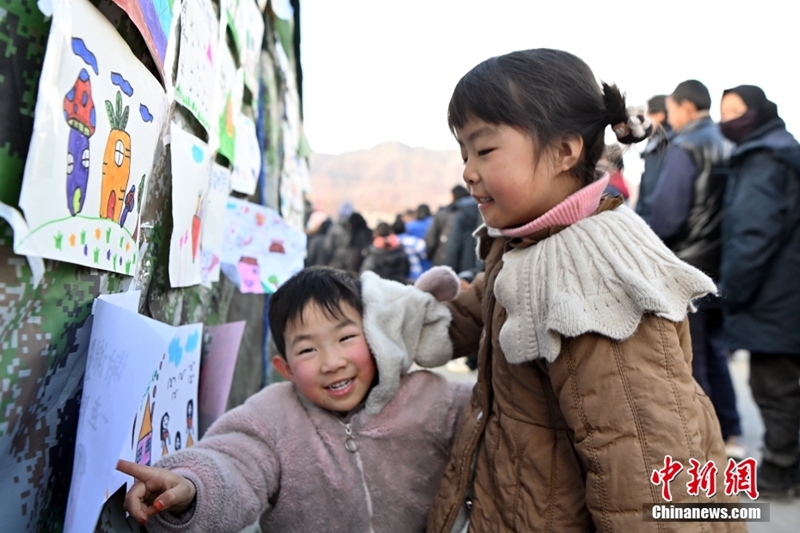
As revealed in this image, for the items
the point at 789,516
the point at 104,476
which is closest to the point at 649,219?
the point at 789,516

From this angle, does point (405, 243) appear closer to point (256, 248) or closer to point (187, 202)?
point (256, 248)

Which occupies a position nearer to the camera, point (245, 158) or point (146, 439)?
point (146, 439)

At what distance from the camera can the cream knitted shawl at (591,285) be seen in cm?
98

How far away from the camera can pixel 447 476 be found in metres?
1.29

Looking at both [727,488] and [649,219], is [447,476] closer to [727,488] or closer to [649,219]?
[727,488]

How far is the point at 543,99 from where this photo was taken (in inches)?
45.9

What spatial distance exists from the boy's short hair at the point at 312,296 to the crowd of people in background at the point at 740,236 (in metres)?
0.85

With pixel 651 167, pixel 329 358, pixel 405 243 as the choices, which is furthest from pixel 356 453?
pixel 405 243

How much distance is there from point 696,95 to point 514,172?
99.9 inches

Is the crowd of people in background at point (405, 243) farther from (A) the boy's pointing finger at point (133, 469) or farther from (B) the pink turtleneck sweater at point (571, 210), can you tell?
(A) the boy's pointing finger at point (133, 469)

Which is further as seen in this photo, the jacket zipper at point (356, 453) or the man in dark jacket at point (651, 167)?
the man in dark jacket at point (651, 167)

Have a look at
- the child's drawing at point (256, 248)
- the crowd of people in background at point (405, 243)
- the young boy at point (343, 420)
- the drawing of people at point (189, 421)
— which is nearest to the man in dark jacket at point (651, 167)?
the crowd of people in background at point (405, 243)

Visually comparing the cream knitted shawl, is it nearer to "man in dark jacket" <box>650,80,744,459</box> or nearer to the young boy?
the young boy

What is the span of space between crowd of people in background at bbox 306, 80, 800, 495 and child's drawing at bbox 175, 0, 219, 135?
1.18m
